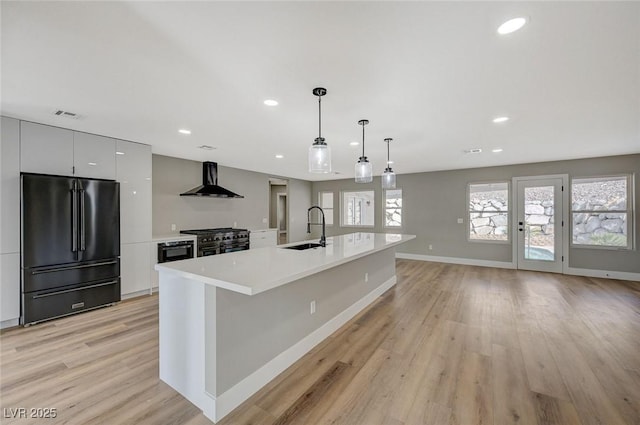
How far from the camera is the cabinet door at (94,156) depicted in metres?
3.56

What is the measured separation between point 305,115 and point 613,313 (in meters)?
4.70

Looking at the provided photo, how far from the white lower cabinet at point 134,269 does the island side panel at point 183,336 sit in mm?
2477

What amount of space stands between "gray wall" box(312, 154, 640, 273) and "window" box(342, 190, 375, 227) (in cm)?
27

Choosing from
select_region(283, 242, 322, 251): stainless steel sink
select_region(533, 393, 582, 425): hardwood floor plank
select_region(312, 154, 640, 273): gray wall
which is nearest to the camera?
select_region(533, 393, 582, 425): hardwood floor plank

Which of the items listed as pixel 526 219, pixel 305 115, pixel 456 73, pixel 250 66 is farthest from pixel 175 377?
pixel 526 219

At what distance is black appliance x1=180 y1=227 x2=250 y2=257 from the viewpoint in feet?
16.5

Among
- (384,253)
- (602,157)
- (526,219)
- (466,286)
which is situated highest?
(602,157)

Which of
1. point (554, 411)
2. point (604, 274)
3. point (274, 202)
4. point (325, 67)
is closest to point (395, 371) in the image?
point (554, 411)

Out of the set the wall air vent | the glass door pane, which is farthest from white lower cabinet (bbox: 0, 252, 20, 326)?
the glass door pane

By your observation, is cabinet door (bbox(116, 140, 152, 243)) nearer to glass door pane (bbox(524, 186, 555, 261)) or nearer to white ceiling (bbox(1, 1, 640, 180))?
white ceiling (bbox(1, 1, 640, 180))

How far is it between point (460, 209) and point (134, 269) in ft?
23.1

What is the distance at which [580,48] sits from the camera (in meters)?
1.78

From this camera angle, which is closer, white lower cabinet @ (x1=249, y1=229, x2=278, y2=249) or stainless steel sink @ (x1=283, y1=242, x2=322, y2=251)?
stainless steel sink @ (x1=283, y1=242, x2=322, y2=251)

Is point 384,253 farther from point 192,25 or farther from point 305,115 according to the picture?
point 192,25
